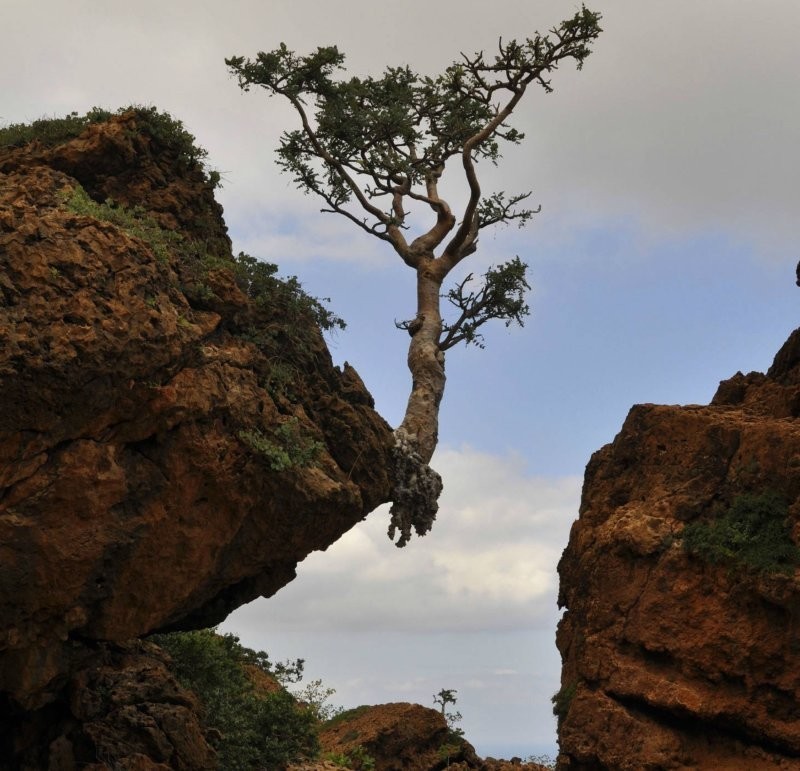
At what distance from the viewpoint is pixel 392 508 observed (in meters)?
18.3

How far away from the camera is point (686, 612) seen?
45.0ft

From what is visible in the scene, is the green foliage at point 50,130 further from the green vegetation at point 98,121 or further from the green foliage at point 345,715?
the green foliage at point 345,715

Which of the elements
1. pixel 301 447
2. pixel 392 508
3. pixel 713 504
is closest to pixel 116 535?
pixel 301 447

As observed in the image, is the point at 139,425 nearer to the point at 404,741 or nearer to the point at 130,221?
the point at 130,221

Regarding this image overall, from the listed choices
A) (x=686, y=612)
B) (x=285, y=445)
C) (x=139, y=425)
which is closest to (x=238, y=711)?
(x=285, y=445)

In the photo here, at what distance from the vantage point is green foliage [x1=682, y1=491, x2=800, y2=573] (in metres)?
13.3

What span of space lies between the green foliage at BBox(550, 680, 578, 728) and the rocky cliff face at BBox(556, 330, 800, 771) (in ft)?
0.10

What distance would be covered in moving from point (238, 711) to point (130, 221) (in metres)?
8.20

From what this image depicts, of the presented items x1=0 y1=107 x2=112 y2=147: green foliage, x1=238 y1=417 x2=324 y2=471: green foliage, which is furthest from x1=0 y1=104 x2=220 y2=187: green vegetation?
x1=238 y1=417 x2=324 y2=471: green foliage

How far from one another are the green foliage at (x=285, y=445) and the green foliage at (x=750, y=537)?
5212mm

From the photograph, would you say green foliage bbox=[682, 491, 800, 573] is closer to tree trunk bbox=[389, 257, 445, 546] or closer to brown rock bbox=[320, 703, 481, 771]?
tree trunk bbox=[389, 257, 445, 546]

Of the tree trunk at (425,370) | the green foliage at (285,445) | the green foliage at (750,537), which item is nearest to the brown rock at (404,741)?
the tree trunk at (425,370)

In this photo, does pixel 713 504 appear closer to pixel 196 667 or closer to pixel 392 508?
pixel 392 508

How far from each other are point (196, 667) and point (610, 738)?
8118mm
